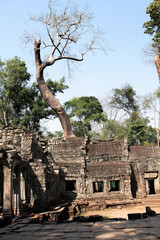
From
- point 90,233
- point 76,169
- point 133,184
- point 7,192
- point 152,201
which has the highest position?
point 76,169

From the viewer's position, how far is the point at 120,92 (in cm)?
3941

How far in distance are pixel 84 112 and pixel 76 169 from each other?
16.4 m

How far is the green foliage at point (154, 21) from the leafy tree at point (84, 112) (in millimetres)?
14717

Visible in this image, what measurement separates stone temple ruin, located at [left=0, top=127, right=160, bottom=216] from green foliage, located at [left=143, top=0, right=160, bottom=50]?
9196 mm

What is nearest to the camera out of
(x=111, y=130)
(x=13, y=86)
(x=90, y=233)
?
(x=90, y=233)

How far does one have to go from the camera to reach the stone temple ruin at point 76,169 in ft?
38.9

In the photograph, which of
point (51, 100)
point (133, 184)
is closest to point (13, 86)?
point (51, 100)

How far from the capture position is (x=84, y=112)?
3241cm

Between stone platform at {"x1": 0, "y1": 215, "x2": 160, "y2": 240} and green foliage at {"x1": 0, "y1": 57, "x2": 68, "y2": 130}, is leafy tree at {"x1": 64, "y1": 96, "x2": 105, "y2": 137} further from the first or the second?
stone platform at {"x1": 0, "y1": 215, "x2": 160, "y2": 240}

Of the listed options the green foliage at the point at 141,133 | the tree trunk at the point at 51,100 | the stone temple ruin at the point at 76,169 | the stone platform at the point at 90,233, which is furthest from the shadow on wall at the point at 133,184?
the green foliage at the point at 141,133

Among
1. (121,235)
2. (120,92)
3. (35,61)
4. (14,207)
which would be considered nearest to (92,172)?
(14,207)

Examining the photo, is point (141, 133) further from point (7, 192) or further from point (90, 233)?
point (90, 233)

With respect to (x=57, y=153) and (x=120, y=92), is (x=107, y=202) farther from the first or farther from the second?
(x=120, y=92)

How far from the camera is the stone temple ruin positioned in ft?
38.9
